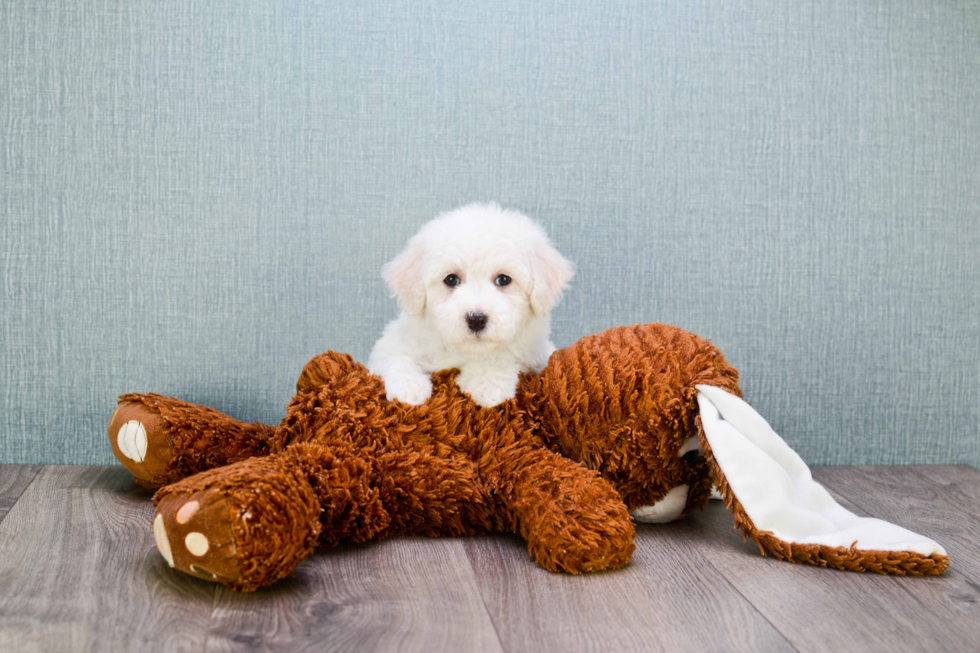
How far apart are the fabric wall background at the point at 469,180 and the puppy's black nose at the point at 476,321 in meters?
0.61

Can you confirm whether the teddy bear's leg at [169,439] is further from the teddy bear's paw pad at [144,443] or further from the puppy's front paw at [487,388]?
the puppy's front paw at [487,388]

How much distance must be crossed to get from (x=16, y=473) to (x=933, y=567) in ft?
6.31

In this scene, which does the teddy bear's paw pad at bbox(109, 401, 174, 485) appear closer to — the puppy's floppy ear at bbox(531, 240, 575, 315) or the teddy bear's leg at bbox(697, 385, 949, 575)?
the puppy's floppy ear at bbox(531, 240, 575, 315)

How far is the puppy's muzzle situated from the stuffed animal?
0.47ft

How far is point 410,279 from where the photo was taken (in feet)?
4.99

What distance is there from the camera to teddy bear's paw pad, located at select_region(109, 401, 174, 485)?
1.66 metres

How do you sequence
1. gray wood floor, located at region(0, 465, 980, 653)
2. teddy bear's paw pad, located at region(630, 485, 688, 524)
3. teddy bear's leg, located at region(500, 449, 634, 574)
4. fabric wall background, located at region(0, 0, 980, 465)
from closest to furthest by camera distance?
1. gray wood floor, located at region(0, 465, 980, 653)
2. teddy bear's leg, located at region(500, 449, 634, 574)
3. teddy bear's paw pad, located at region(630, 485, 688, 524)
4. fabric wall background, located at region(0, 0, 980, 465)

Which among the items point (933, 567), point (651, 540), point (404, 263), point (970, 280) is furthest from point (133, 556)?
point (970, 280)

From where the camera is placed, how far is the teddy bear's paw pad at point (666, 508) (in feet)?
5.04

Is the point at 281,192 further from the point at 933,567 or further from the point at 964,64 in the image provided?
the point at 964,64

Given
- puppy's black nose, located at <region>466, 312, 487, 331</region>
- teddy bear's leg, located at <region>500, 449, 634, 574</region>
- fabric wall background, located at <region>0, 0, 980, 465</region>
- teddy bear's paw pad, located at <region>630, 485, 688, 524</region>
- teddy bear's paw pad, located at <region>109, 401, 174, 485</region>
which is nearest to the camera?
teddy bear's leg, located at <region>500, 449, 634, 574</region>

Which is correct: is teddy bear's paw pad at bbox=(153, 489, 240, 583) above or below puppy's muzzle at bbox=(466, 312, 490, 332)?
below

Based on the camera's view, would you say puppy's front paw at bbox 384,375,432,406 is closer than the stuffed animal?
No

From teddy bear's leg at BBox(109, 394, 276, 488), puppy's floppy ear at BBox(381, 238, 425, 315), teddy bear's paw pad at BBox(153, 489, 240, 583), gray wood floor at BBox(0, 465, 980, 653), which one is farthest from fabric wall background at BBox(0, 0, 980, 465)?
teddy bear's paw pad at BBox(153, 489, 240, 583)
